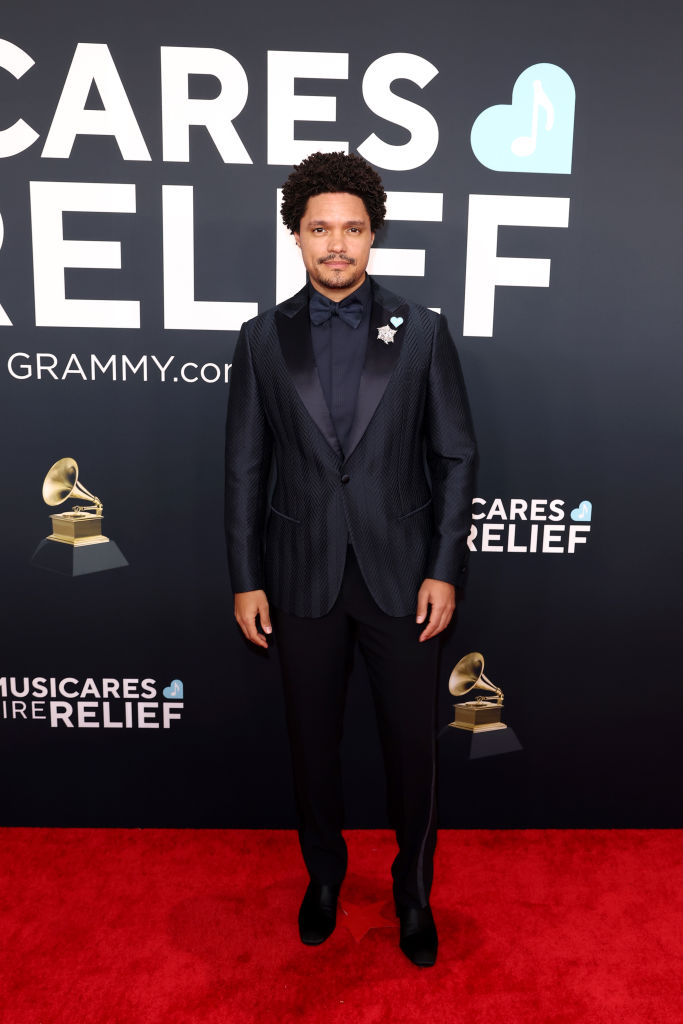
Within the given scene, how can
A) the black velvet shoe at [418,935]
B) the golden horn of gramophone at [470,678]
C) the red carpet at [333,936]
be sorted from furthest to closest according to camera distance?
1. the golden horn of gramophone at [470,678]
2. the black velvet shoe at [418,935]
3. the red carpet at [333,936]

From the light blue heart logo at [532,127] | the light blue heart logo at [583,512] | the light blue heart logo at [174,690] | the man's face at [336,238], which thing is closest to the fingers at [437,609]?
the light blue heart logo at [583,512]

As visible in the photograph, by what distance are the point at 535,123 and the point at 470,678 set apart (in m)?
1.65

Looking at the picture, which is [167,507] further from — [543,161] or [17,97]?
[543,161]

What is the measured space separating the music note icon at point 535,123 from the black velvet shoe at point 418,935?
81.9 inches

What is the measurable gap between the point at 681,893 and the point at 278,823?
1238mm

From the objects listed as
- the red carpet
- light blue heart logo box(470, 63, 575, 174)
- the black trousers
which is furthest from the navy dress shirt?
the red carpet

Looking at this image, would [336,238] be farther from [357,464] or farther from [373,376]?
[357,464]

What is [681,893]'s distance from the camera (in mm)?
2385

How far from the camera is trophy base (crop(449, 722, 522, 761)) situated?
264 centimetres

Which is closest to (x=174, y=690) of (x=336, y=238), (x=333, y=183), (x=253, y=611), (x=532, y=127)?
(x=253, y=611)

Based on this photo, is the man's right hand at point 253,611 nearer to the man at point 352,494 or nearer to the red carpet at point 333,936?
the man at point 352,494

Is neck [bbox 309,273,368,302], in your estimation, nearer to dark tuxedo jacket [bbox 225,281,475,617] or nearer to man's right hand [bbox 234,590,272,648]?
dark tuxedo jacket [bbox 225,281,475,617]

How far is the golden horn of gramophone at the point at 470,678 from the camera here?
261 cm

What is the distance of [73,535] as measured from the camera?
8.21 feet
